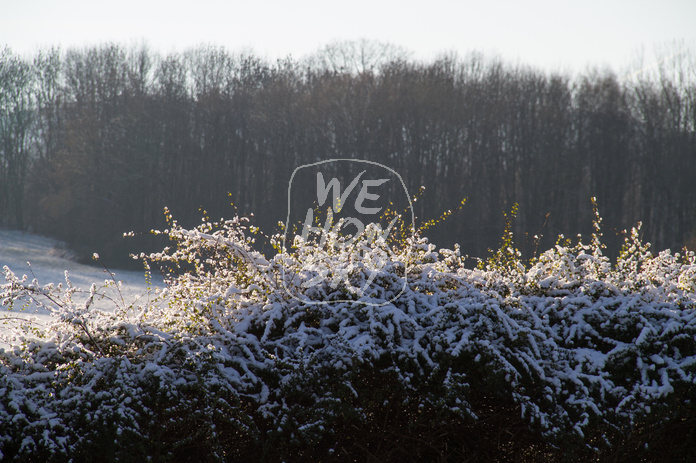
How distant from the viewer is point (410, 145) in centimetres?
2867

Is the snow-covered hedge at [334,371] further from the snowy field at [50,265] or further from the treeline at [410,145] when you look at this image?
the treeline at [410,145]

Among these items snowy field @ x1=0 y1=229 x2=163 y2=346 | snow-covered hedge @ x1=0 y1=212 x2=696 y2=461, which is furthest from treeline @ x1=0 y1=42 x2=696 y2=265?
snow-covered hedge @ x1=0 y1=212 x2=696 y2=461

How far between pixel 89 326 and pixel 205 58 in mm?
33302

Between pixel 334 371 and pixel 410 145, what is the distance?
87.0 feet

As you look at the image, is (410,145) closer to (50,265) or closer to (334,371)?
(50,265)

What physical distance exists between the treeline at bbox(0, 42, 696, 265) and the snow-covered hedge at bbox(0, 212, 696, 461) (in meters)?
23.2

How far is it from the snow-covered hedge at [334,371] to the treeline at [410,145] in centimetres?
2316

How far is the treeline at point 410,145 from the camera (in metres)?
28.3

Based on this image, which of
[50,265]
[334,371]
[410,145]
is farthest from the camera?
[410,145]

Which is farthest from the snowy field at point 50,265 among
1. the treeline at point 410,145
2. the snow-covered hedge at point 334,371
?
the snow-covered hedge at point 334,371

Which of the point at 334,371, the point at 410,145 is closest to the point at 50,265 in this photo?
the point at 410,145

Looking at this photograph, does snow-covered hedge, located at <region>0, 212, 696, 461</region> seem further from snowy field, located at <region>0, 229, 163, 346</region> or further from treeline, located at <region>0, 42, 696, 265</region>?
treeline, located at <region>0, 42, 696, 265</region>

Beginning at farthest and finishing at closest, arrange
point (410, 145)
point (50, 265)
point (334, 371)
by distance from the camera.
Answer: point (410, 145) → point (50, 265) → point (334, 371)

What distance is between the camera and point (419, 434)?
2912 mm
